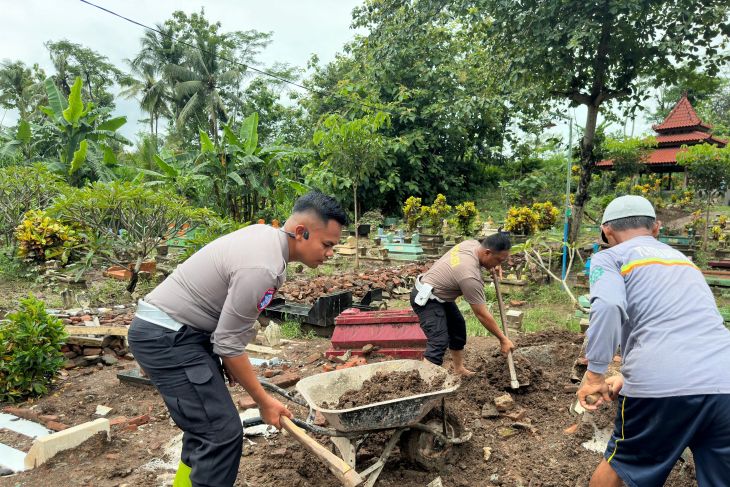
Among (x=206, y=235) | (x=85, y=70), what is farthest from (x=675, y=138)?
(x=85, y=70)

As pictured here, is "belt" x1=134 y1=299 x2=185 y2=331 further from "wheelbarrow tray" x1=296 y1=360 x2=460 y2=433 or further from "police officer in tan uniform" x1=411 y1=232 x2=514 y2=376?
"police officer in tan uniform" x1=411 y1=232 x2=514 y2=376

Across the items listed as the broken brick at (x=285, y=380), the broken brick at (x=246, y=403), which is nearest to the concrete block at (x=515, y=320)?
the broken brick at (x=285, y=380)

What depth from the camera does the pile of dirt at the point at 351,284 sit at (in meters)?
7.63

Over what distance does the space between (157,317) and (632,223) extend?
98.6 inches

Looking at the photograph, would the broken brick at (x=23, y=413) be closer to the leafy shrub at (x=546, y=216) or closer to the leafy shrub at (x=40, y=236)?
the leafy shrub at (x=40, y=236)

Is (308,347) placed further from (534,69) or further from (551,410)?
(534,69)

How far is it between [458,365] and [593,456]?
161cm

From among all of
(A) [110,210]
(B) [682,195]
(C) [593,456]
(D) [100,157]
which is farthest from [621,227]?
(B) [682,195]

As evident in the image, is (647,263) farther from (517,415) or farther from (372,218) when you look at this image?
(372,218)

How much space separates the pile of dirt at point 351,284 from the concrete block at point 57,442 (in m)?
3.96

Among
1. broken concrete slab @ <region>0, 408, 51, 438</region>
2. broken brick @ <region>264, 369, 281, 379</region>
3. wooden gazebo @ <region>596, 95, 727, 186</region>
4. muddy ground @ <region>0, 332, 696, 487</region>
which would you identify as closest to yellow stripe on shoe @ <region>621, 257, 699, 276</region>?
muddy ground @ <region>0, 332, 696, 487</region>

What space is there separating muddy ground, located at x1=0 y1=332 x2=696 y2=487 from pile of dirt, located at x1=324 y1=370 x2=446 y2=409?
1.66 feet

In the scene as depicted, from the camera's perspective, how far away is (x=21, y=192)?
35.6 feet

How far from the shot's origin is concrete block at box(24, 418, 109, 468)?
3.36 m
